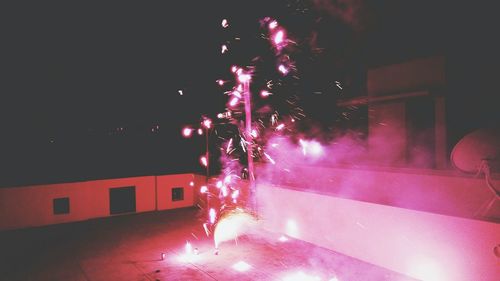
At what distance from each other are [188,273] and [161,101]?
5868mm

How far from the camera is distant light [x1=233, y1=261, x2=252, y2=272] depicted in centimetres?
447

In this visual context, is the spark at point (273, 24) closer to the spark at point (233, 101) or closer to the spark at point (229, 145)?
the spark at point (233, 101)

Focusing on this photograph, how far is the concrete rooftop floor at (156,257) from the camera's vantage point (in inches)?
170

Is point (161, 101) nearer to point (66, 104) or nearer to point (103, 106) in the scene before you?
point (103, 106)

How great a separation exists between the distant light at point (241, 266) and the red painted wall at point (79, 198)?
11.9ft

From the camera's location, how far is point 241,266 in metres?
4.57

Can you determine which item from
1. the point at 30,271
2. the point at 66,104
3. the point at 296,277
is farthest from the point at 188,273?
the point at 66,104

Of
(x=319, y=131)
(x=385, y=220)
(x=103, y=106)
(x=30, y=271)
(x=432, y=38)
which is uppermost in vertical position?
(x=432, y=38)

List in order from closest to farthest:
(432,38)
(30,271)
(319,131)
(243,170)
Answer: (30,271) < (432,38) < (243,170) < (319,131)

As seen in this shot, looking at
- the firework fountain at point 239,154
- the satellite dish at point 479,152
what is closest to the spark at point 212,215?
the firework fountain at point 239,154

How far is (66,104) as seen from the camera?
836 cm

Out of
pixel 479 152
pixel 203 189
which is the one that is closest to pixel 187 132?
pixel 203 189

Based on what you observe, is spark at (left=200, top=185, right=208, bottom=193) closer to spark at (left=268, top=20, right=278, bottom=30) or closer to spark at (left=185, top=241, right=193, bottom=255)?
spark at (left=185, top=241, right=193, bottom=255)

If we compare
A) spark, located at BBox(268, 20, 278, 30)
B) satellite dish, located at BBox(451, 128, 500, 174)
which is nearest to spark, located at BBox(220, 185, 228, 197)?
spark, located at BBox(268, 20, 278, 30)
